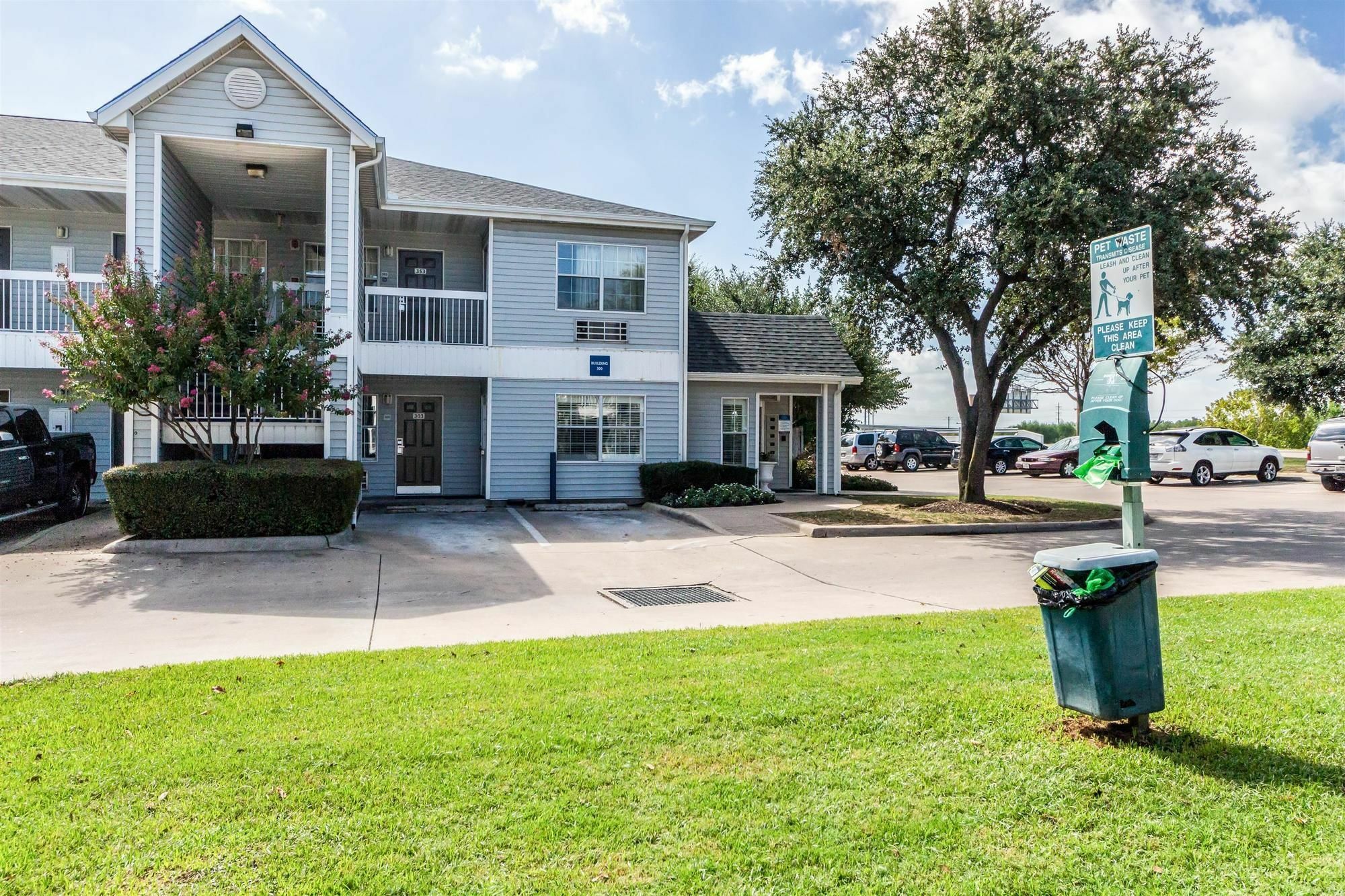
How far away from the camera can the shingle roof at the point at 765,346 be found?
65.4 feet

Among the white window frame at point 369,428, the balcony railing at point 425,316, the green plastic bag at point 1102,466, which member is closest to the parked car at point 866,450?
the balcony railing at point 425,316

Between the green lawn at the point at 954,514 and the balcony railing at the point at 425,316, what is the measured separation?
7.56 metres

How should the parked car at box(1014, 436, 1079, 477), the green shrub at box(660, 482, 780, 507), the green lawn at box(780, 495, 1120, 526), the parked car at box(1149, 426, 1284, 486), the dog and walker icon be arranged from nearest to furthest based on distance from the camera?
the dog and walker icon < the green lawn at box(780, 495, 1120, 526) < the green shrub at box(660, 482, 780, 507) < the parked car at box(1149, 426, 1284, 486) < the parked car at box(1014, 436, 1079, 477)

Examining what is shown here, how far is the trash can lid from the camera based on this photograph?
411 cm

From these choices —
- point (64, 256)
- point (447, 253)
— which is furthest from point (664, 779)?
Result: point (64, 256)

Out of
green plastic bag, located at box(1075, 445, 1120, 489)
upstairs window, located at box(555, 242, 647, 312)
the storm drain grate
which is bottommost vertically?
the storm drain grate

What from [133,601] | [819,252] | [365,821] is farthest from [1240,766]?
[819,252]

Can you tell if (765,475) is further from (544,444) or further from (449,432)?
(449,432)

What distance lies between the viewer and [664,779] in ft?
12.5

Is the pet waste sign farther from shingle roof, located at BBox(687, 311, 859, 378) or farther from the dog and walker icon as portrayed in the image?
shingle roof, located at BBox(687, 311, 859, 378)

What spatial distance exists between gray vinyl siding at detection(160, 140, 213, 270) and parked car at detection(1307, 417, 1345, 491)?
2684cm

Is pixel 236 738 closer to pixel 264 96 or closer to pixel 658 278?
pixel 264 96

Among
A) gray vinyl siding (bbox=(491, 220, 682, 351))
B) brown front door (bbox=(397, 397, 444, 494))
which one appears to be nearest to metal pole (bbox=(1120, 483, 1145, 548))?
gray vinyl siding (bbox=(491, 220, 682, 351))

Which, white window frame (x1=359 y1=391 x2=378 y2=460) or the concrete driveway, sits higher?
white window frame (x1=359 y1=391 x2=378 y2=460)
